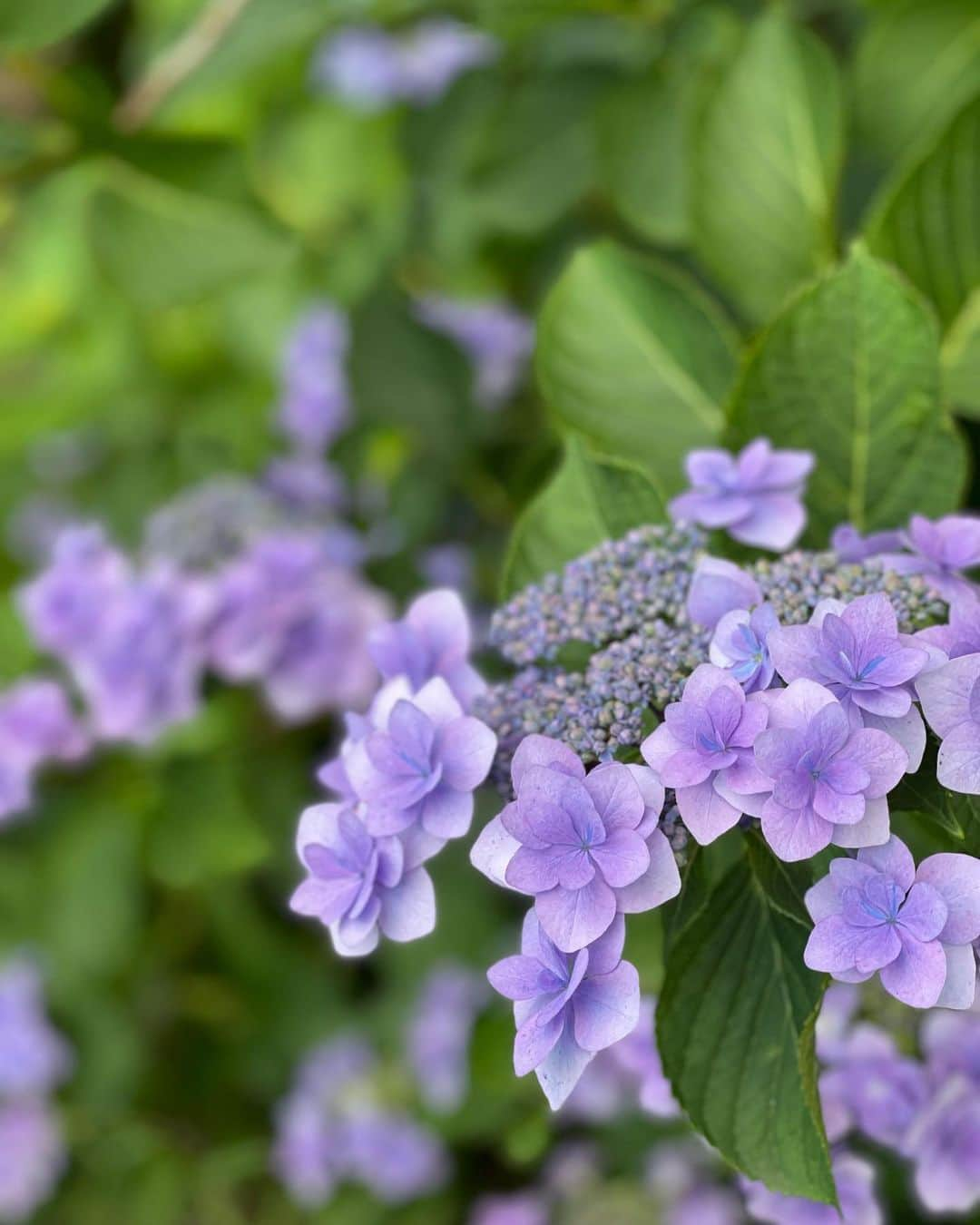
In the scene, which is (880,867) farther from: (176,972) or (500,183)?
(176,972)

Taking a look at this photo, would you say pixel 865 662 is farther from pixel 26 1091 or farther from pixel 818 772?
pixel 26 1091

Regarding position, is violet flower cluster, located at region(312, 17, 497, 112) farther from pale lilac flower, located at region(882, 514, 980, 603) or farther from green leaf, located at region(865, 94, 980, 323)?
pale lilac flower, located at region(882, 514, 980, 603)

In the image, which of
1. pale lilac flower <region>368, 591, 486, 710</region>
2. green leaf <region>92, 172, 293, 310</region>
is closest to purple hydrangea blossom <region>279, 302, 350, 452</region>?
green leaf <region>92, 172, 293, 310</region>

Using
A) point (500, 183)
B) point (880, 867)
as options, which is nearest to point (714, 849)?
point (880, 867)

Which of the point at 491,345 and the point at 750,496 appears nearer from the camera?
the point at 750,496

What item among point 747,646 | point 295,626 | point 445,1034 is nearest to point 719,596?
point 747,646

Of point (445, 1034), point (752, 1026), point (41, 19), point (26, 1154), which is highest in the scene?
point (41, 19)

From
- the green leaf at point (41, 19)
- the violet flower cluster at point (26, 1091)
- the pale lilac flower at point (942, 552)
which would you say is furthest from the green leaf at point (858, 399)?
the violet flower cluster at point (26, 1091)
